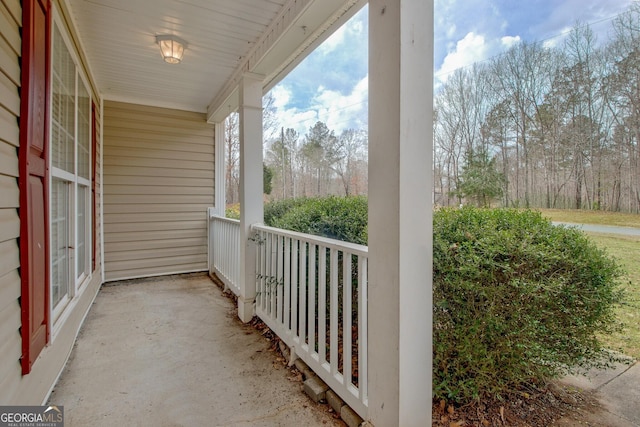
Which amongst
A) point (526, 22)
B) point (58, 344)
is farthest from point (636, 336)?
point (58, 344)

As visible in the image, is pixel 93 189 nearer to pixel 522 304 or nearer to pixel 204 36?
pixel 204 36

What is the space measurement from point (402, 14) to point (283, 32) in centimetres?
141

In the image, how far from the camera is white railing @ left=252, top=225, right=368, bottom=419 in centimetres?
165

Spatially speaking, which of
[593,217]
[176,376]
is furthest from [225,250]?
[593,217]

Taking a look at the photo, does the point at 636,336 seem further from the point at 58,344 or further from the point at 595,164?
the point at 58,344

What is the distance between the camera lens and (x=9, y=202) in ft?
4.57

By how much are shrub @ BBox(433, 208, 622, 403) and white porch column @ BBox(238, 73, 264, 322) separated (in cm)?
202

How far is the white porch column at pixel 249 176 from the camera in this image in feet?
10.3

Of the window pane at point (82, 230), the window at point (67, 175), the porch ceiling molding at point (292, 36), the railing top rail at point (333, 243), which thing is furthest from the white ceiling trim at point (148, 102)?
the railing top rail at point (333, 243)

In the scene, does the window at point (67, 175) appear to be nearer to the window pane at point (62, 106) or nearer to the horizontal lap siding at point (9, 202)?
the window pane at point (62, 106)

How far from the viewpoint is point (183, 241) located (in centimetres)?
497

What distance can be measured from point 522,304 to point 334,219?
148 cm

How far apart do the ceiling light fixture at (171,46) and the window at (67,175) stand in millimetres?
702

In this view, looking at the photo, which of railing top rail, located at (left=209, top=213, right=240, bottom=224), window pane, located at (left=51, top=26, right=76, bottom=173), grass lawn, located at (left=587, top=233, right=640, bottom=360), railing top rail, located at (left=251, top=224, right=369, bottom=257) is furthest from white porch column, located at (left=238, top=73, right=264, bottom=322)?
grass lawn, located at (left=587, top=233, right=640, bottom=360)
